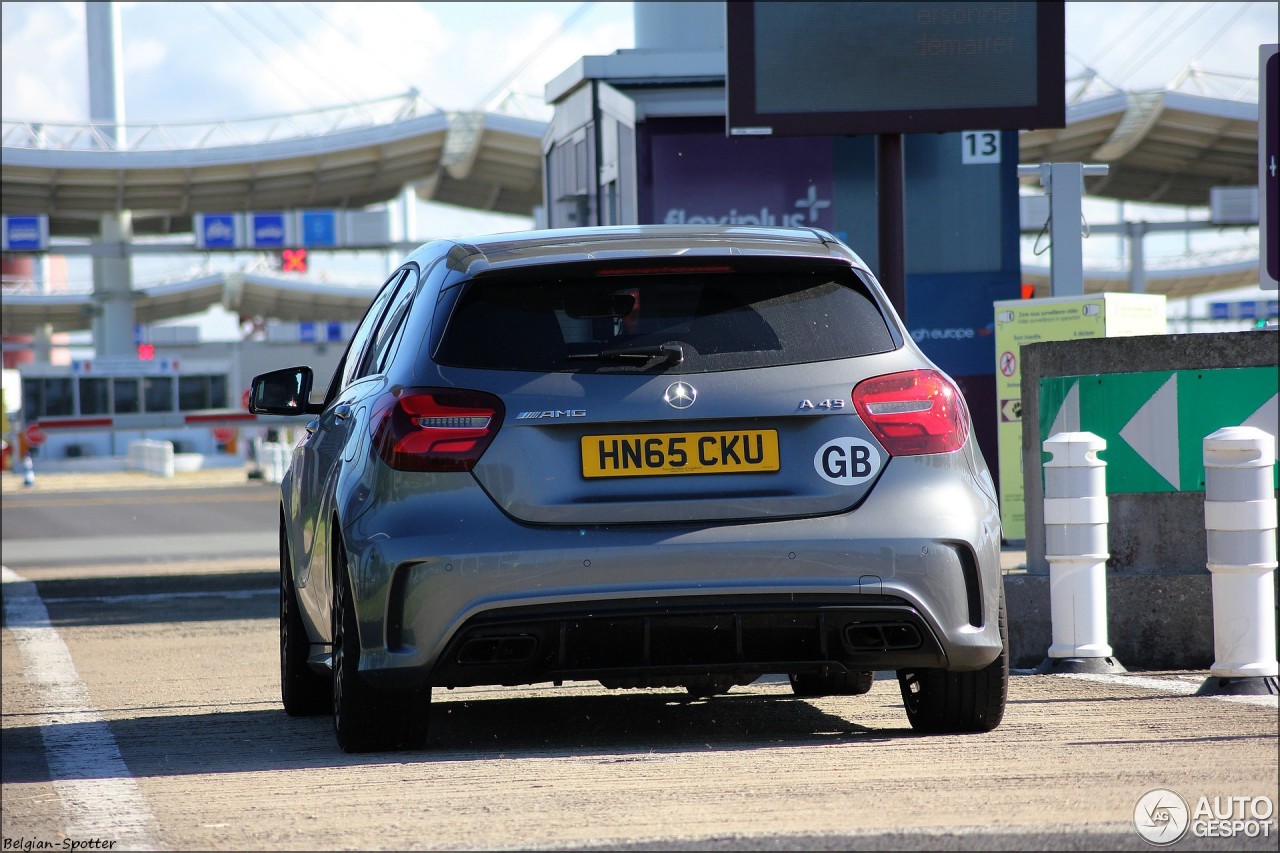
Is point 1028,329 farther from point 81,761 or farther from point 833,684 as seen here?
point 81,761

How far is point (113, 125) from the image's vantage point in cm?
6719

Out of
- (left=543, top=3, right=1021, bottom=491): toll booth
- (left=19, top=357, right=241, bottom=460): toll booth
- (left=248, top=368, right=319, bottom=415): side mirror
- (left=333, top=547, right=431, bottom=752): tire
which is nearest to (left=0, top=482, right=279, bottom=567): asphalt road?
(left=543, top=3, right=1021, bottom=491): toll booth

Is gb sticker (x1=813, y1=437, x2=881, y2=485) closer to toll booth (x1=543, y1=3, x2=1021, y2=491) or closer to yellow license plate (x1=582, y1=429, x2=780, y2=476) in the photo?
yellow license plate (x1=582, y1=429, x2=780, y2=476)

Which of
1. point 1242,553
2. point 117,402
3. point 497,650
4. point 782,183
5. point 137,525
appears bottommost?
point 137,525

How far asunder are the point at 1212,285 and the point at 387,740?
114590 millimetres

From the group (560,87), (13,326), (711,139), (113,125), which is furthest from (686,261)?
(13,326)

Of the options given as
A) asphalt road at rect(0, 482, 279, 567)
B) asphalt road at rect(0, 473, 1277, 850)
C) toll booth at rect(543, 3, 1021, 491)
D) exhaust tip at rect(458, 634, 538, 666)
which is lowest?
asphalt road at rect(0, 482, 279, 567)

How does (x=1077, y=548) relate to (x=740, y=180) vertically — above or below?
below

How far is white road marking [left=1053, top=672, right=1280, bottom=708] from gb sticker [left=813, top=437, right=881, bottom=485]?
166cm

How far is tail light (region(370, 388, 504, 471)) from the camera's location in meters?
5.17

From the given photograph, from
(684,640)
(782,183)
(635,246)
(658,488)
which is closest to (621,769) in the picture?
(684,640)

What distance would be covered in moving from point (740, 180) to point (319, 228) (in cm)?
5415

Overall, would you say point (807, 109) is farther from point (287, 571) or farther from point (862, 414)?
point (862, 414)

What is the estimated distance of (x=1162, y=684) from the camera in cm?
696
